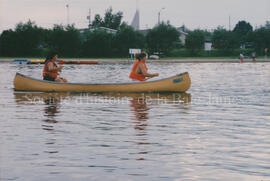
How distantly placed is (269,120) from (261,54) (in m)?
79.6

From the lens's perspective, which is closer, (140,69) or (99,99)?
(99,99)

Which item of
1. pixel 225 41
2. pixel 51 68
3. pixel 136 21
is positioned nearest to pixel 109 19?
pixel 136 21

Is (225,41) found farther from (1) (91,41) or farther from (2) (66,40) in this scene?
(2) (66,40)

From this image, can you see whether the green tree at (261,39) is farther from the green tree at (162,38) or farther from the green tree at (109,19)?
the green tree at (109,19)

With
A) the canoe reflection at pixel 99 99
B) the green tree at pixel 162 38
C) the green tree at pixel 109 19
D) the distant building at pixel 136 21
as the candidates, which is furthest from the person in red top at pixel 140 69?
the green tree at pixel 109 19

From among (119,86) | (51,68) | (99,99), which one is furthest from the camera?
(51,68)

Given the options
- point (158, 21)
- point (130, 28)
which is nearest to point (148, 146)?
point (130, 28)

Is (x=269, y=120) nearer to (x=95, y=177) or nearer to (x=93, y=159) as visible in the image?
(x=93, y=159)

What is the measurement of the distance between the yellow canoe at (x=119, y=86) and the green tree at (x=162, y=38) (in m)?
59.9

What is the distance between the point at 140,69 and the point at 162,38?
197 ft

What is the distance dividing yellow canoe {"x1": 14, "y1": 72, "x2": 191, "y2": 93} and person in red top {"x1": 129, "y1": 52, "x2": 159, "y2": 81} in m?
0.48

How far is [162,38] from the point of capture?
78.7 meters

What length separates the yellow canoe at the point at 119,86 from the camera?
61.3ft

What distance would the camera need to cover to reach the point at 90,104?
15.4m
